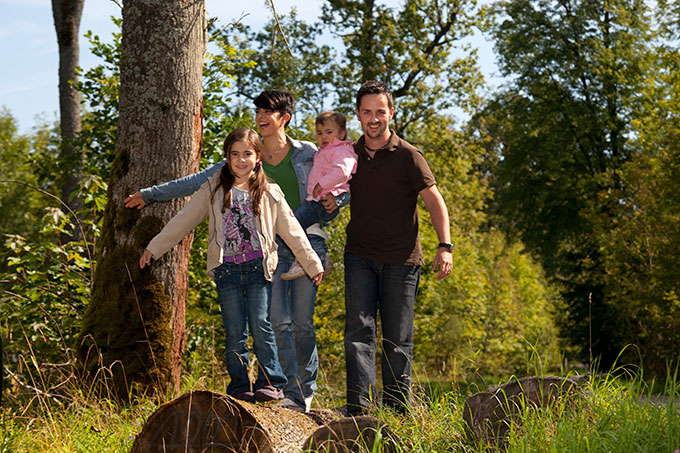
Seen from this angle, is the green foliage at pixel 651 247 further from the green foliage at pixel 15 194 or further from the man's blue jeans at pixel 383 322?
the green foliage at pixel 15 194

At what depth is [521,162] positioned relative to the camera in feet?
84.0

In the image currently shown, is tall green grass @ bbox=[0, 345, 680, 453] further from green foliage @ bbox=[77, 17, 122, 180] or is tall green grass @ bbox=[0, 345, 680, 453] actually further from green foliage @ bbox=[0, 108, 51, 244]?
green foliage @ bbox=[0, 108, 51, 244]

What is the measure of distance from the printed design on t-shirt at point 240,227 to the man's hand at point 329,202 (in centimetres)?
55

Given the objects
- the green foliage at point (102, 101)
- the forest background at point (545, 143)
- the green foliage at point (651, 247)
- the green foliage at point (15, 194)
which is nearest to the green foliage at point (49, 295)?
the green foliage at point (102, 101)

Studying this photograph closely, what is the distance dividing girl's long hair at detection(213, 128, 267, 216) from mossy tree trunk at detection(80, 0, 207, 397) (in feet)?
2.84

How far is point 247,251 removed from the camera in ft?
14.1

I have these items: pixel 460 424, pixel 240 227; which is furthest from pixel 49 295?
pixel 460 424

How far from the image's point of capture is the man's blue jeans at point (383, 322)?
4.46 meters

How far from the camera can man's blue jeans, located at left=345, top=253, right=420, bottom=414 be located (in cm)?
446

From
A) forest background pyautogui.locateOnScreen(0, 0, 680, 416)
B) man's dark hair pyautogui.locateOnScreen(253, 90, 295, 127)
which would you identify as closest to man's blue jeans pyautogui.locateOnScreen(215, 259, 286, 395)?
man's dark hair pyautogui.locateOnScreen(253, 90, 295, 127)

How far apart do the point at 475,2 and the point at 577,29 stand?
5.22 m

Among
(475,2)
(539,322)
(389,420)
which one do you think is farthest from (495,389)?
(539,322)

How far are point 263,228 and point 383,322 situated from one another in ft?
3.41

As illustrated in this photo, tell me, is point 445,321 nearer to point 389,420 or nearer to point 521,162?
point 521,162
